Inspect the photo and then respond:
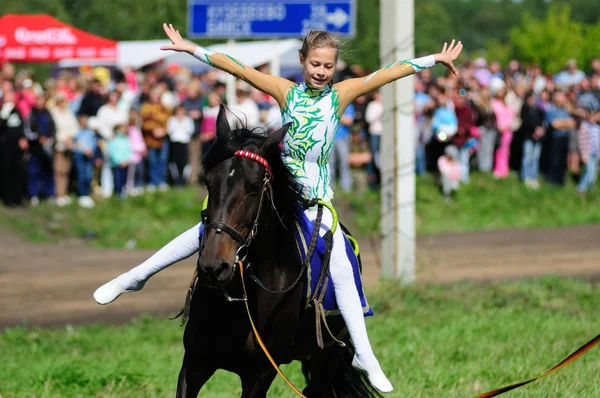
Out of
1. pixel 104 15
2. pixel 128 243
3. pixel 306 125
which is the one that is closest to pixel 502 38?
pixel 104 15

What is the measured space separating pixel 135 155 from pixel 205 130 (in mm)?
1756

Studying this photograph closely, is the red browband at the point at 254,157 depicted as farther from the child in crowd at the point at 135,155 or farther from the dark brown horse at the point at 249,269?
the child in crowd at the point at 135,155

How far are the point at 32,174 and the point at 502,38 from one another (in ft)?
404

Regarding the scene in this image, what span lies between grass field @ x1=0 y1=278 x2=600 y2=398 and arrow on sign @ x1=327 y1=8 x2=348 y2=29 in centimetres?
652

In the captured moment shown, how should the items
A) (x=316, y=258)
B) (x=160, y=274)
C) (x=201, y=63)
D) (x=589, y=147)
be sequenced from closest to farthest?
(x=316, y=258) → (x=160, y=274) → (x=589, y=147) → (x=201, y=63)

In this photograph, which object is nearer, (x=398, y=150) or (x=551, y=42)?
(x=398, y=150)

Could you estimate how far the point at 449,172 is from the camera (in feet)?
68.6

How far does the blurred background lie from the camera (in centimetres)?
902

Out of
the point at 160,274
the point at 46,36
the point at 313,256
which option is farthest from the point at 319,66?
the point at 46,36

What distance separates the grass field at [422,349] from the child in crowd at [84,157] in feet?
28.0

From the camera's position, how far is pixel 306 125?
6.30m

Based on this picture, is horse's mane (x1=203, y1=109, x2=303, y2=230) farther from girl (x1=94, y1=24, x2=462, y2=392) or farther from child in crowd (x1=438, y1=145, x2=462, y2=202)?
child in crowd (x1=438, y1=145, x2=462, y2=202)

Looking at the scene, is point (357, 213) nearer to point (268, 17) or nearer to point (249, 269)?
point (268, 17)

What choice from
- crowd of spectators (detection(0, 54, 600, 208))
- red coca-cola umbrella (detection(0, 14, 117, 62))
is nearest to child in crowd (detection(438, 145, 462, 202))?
crowd of spectators (detection(0, 54, 600, 208))
